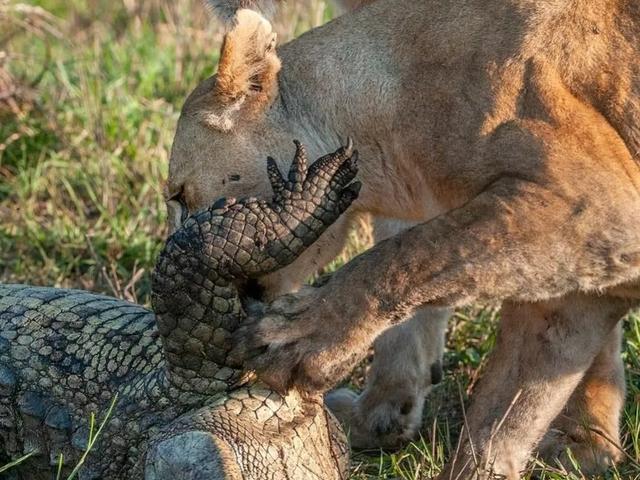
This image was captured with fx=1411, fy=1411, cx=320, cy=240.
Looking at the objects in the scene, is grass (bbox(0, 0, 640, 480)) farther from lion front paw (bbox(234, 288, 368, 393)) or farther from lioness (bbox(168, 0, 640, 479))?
lion front paw (bbox(234, 288, 368, 393))

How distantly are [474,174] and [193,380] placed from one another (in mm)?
997

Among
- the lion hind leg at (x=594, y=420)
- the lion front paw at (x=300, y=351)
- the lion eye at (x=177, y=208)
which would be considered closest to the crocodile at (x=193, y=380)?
the lion front paw at (x=300, y=351)

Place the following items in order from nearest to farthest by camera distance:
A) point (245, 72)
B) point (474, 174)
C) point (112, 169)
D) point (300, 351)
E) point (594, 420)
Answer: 1. point (300, 351)
2. point (474, 174)
3. point (245, 72)
4. point (594, 420)
5. point (112, 169)

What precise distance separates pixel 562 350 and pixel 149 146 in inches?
128

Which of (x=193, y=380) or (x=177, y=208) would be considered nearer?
(x=193, y=380)

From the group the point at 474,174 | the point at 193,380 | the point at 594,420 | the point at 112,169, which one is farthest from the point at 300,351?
the point at 112,169

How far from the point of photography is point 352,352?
3.93 metres

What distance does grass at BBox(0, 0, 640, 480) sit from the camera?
5.34m

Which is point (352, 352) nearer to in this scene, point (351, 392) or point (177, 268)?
point (177, 268)

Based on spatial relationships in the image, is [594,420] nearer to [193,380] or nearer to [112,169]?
[193,380]

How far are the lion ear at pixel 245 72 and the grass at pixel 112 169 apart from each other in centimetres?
123

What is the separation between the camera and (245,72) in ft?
14.3

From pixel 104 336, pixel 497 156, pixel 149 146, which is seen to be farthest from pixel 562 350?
pixel 149 146

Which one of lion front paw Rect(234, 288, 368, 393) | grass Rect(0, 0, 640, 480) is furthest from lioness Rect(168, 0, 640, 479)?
grass Rect(0, 0, 640, 480)
